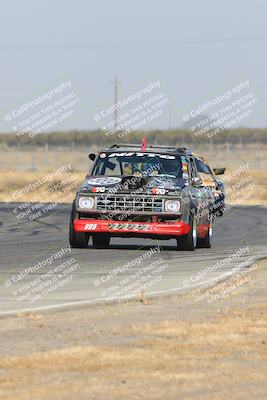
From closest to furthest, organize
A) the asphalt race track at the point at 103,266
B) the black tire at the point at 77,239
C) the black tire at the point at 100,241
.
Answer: the asphalt race track at the point at 103,266 < the black tire at the point at 77,239 < the black tire at the point at 100,241

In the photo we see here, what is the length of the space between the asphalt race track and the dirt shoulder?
44.2 inches

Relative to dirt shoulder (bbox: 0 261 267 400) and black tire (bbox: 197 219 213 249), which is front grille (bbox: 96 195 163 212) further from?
dirt shoulder (bbox: 0 261 267 400)

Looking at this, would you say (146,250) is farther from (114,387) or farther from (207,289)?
(114,387)

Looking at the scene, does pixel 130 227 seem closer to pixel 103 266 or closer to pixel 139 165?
pixel 139 165

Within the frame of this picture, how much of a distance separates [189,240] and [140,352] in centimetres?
1070

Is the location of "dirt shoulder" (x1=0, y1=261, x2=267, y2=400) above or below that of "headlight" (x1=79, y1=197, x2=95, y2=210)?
above

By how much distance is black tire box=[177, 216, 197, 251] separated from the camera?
2027 centimetres

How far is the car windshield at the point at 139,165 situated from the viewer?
68.6ft

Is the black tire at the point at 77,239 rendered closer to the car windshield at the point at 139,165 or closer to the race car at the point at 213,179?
the car windshield at the point at 139,165

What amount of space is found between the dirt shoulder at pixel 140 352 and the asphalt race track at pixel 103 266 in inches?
44.2

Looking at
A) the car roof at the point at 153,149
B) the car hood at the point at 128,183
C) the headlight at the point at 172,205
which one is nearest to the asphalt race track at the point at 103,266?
the headlight at the point at 172,205

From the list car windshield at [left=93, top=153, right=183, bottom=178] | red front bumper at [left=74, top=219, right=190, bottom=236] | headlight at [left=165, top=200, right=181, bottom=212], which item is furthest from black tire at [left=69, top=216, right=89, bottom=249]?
headlight at [left=165, top=200, right=181, bottom=212]

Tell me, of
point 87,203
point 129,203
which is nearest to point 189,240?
point 129,203

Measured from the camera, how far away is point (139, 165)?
68.8ft
